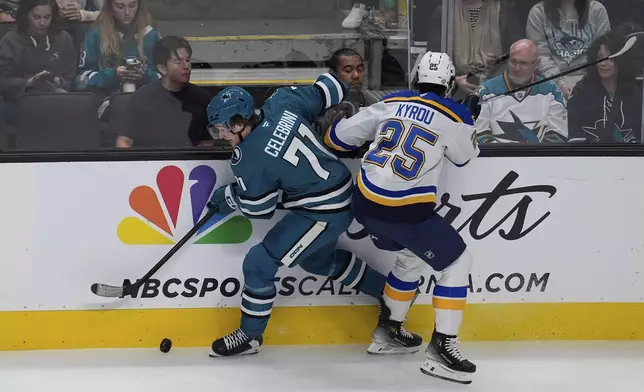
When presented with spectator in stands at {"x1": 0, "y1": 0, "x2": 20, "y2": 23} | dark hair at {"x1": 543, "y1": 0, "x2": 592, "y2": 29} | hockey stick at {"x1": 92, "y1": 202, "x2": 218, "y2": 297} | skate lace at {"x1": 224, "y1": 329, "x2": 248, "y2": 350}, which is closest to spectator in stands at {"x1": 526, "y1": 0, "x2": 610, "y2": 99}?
dark hair at {"x1": 543, "y1": 0, "x2": 592, "y2": 29}

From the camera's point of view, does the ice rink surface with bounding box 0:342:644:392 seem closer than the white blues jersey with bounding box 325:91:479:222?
No

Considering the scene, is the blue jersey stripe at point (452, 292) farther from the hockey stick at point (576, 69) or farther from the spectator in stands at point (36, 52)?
the spectator in stands at point (36, 52)

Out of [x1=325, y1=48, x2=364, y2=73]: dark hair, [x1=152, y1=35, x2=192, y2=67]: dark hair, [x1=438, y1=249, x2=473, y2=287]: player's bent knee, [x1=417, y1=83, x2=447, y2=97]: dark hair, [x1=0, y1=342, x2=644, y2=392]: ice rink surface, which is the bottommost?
[x1=0, y1=342, x2=644, y2=392]: ice rink surface

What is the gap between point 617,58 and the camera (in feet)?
10.5

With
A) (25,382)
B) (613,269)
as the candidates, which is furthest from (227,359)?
(613,269)

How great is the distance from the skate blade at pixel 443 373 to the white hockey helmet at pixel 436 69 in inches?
37.3

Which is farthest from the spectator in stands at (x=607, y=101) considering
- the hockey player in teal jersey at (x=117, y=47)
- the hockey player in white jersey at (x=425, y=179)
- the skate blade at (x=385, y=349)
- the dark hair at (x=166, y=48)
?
the hockey player in teal jersey at (x=117, y=47)

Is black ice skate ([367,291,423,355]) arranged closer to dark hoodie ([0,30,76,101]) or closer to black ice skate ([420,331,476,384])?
black ice skate ([420,331,476,384])

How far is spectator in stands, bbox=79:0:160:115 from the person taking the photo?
3.10 meters

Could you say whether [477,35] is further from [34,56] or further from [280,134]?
[34,56]

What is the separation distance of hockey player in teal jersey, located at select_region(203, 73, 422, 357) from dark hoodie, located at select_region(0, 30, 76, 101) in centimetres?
65

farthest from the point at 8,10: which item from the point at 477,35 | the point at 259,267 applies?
the point at 477,35

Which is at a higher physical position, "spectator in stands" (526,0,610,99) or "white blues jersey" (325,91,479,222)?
"spectator in stands" (526,0,610,99)

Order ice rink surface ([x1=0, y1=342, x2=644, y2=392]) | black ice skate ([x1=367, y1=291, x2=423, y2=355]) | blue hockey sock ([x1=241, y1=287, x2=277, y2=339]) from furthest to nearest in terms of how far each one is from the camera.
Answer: black ice skate ([x1=367, y1=291, x2=423, y2=355]), blue hockey sock ([x1=241, y1=287, x2=277, y2=339]), ice rink surface ([x1=0, y1=342, x2=644, y2=392])
